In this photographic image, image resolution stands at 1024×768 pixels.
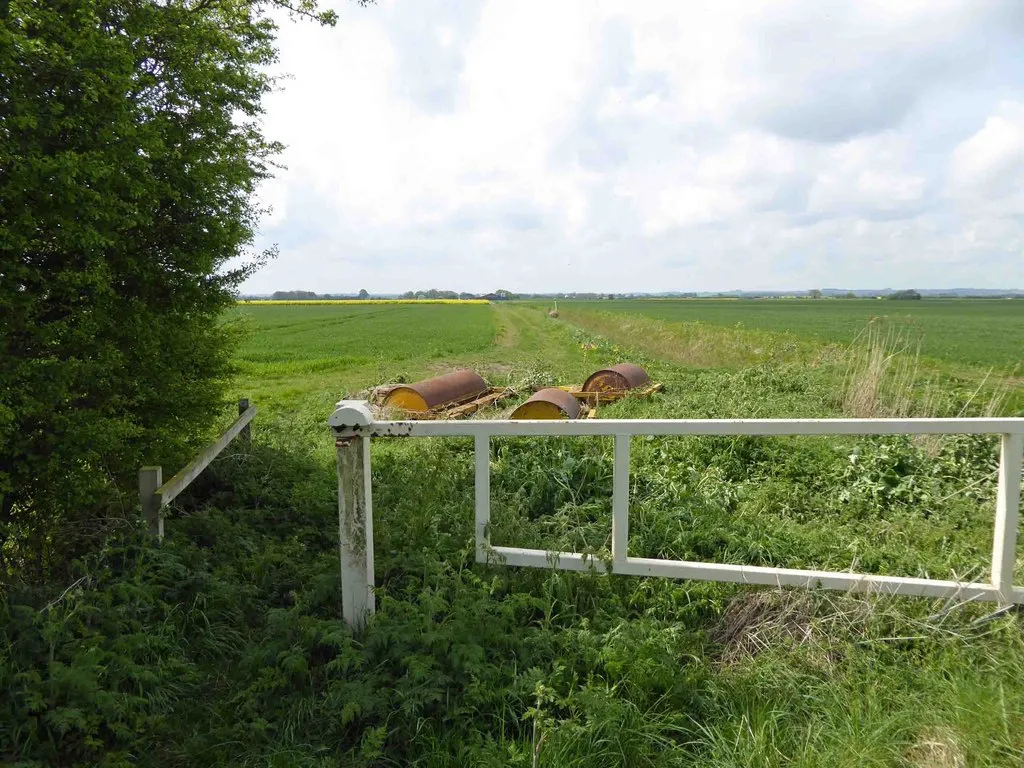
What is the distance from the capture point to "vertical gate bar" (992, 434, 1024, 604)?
2.99 m

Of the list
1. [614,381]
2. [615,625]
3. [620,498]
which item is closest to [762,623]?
[615,625]

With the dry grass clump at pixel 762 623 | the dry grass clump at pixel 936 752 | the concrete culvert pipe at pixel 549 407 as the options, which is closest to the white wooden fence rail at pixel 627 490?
the dry grass clump at pixel 762 623

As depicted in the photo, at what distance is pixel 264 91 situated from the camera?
5852 mm

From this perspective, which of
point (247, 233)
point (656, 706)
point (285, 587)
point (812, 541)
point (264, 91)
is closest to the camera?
point (656, 706)

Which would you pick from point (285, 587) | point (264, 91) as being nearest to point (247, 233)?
point (264, 91)

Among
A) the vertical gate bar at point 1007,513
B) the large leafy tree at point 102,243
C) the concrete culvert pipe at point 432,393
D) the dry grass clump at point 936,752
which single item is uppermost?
the large leafy tree at point 102,243

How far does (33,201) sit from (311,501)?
2922 mm

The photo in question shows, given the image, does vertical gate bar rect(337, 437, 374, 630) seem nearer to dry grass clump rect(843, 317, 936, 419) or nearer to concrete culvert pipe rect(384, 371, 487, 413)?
concrete culvert pipe rect(384, 371, 487, 413)

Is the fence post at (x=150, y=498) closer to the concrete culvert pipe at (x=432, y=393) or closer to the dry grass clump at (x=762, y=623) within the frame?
the dry grass clump at (x=762, y=623)

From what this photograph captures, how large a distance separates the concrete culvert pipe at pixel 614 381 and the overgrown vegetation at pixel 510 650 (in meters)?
5.38

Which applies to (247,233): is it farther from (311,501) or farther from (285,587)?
(285,587)

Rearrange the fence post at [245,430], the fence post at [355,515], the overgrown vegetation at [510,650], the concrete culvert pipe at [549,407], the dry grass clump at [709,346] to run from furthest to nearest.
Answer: the dry grass clump at [709,346] < the concrete culvert pipe at [549,407] < the fence post at [245,430] < the fence post at [355,515] < the overgrown vegetation at [510,650]

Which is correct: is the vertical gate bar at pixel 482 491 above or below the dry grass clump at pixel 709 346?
above

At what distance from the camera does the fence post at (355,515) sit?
316 cm
